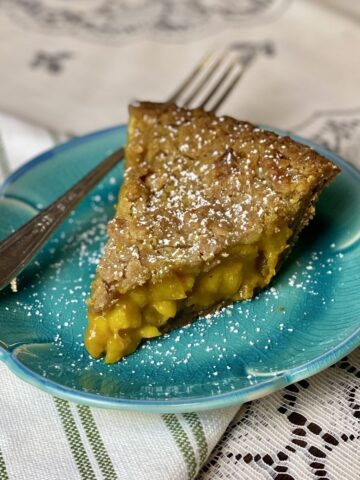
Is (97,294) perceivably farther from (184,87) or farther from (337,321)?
(184,87)

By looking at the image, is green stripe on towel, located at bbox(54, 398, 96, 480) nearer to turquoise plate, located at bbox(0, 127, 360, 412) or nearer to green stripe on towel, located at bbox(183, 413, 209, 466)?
turquoise plate, located at bbox(0, 127, 360, 412)

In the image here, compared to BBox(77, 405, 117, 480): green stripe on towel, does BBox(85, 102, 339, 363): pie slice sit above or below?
above

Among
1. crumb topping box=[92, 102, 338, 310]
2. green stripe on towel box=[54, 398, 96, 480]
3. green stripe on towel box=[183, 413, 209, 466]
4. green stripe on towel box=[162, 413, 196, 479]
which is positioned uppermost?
crumb topping box=[92, 102, 338, 310]

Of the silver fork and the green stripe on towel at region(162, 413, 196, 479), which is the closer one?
the green stripe on towel at region(162, 413, 196, 479)

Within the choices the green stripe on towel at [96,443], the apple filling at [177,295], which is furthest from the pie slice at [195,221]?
the green stripe on towel at [96,443]

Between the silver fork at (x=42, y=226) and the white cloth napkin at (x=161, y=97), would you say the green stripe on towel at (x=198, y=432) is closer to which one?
the white cloth napkin at (x=161, y=97)

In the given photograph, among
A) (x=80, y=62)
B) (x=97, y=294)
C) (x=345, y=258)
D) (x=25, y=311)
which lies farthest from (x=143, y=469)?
Result: (x=80, y=62)

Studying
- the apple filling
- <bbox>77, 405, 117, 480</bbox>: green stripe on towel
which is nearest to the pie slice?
the apple filling

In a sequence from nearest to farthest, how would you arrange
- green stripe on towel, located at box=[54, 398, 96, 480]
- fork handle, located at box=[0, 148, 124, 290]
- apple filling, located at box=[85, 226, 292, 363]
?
green stripe on towel, located at box=[54, 398, 96, 480] < apple filling, located at box=[85, 226, 292, 363] < fork handle, located at box=[0, 148, 124, 290]
